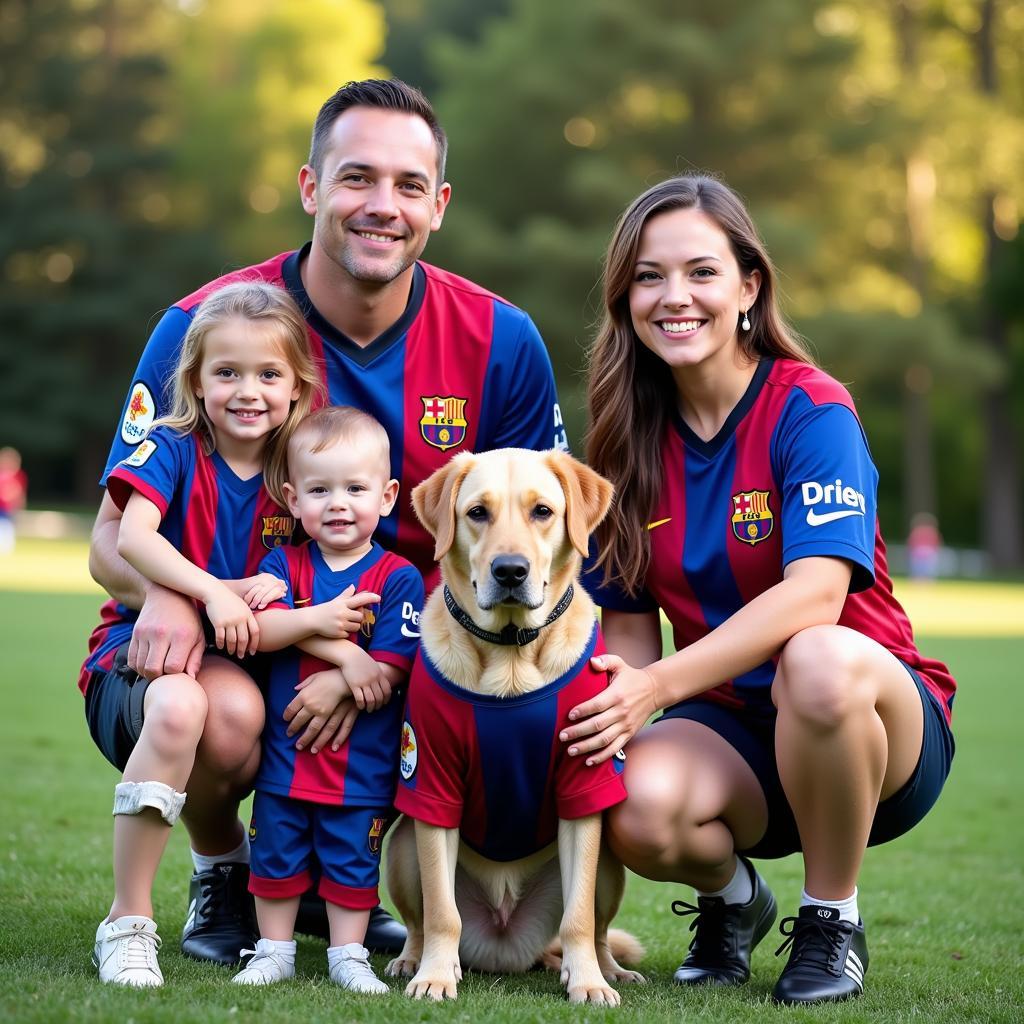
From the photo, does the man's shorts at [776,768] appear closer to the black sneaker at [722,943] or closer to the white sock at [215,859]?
the black sneaker at [722,943]

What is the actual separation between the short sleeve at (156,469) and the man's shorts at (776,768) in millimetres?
1669

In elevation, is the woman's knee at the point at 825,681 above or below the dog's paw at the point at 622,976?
above

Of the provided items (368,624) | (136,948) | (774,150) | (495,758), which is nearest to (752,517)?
(495,758)

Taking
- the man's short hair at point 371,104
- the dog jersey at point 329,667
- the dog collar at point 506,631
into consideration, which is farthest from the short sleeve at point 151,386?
the dog collar at point 506,631

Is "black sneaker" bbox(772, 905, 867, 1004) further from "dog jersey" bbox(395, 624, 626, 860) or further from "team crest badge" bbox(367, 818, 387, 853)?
"team crest badge" bbox(367, 818, 387, 853)

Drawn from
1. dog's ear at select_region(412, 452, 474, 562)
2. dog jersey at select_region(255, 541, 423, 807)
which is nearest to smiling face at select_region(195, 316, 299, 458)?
dog jersey at select_region(255, 541, 423, 807)

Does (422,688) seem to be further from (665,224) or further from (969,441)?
(969,441)

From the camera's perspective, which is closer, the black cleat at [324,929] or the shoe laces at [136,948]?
the shoe laces at [136,948]

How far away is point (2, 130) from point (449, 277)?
43405 mm

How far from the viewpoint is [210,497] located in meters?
4.13

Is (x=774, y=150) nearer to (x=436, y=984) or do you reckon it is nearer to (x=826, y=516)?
(x=826, y=516)

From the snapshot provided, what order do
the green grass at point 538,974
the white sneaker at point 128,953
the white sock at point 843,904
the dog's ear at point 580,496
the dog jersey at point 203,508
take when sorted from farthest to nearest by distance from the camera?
the dog jersey at point 203,508 < the dog's ear at point 580,496 < the white sock at point 843,904 < the white sneaker at point 128,953 < the green grass at point 538,974

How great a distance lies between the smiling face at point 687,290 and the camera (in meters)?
4.20

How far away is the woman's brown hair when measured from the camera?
4.30 meters
